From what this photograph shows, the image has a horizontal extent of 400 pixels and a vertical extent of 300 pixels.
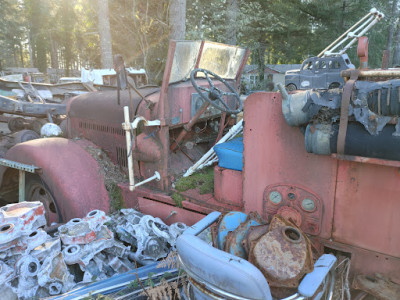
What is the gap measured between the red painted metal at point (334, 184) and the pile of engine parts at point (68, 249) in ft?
3.56

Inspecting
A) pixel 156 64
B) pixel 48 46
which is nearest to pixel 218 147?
pixel 156 64

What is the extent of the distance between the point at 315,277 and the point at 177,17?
26.0 feet

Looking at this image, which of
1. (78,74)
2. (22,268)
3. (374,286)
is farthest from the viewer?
(78,74)

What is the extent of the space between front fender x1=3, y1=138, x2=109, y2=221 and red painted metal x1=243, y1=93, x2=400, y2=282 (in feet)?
5.62

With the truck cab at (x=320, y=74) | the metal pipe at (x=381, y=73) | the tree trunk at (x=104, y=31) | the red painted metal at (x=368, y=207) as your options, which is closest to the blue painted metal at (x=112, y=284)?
the red painted metal at (x=368, y=207)

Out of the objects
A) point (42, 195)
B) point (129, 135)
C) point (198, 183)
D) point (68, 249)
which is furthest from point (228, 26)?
point (68, 249)

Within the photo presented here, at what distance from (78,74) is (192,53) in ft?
97.2

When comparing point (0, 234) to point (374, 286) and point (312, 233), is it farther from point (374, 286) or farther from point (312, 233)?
point (374, 286)

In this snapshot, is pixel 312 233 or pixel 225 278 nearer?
pixel 225 278

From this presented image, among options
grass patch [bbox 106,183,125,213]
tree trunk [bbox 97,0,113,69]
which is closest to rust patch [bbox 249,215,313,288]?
grass patch [bbox 106,183,125,213]

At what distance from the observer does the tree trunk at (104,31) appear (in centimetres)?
1134

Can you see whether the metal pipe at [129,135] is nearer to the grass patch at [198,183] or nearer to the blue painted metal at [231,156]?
the grass patch at [198,183]

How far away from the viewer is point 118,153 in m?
3.47

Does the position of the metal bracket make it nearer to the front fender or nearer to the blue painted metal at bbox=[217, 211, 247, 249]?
the front fender
